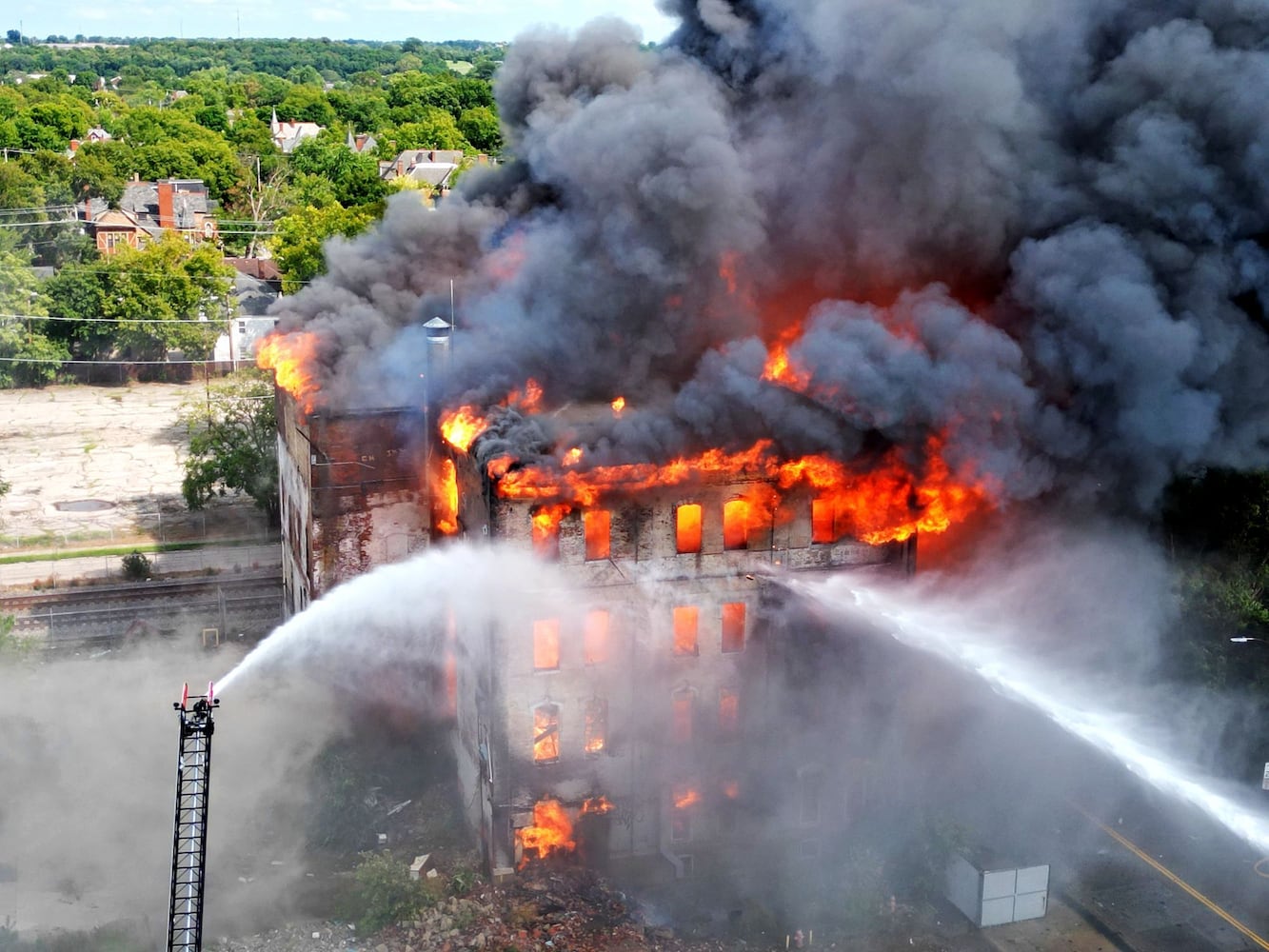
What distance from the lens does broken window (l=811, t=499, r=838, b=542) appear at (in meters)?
29.5

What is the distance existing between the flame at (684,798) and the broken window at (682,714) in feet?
3.61

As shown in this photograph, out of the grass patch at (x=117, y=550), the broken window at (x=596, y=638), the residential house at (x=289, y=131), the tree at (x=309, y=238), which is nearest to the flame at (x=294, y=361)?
the broken window at (x=596, y=638)

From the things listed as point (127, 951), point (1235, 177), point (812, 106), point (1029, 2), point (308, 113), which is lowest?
point (127, 951)

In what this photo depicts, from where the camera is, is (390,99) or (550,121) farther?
(390,99)

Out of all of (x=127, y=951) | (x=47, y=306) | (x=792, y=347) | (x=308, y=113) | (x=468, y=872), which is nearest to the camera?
(x=127, y=951)

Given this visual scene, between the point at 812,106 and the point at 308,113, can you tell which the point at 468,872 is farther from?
the point at 308,113

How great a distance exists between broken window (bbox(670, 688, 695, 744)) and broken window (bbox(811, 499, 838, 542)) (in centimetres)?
441

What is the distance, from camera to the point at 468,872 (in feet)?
92.5

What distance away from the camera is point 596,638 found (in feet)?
93.4

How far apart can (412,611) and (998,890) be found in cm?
1433

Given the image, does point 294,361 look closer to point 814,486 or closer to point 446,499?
point 446,499

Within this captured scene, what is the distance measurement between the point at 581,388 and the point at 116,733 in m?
14.9

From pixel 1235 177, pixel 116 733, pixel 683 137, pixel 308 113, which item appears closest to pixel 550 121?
pixel 683 137

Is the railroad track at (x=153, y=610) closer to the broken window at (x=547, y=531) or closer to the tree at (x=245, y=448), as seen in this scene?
the tree at (x=245, y=448)
